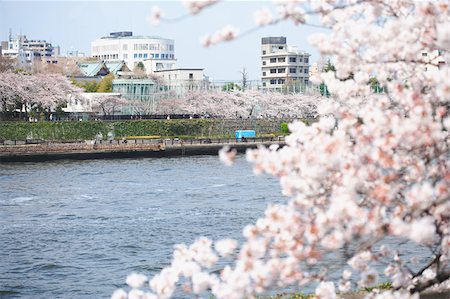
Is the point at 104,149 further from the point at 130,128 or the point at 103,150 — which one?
the point at 130,128

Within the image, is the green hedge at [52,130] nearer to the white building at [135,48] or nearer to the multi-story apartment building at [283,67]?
the multi-story apartment building at [283,67]

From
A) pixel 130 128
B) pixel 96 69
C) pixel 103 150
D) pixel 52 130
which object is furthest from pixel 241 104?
pixel 96 69

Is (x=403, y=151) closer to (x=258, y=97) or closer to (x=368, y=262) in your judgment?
(x=368, y=262)

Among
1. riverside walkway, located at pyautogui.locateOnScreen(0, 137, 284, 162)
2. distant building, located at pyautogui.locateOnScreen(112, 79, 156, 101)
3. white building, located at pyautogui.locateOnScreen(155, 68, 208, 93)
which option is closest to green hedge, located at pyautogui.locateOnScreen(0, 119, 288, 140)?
riverside walkway, located at pyautogui.locateOnScreen(0, 137, 284, 162)

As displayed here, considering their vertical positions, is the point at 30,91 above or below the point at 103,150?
above

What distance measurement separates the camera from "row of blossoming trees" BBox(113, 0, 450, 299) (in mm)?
4824

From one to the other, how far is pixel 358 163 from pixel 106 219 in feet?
73.8

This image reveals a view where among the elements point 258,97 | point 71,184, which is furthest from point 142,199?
point 258,97

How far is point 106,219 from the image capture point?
→ 1059 inches

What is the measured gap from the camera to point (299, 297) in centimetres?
1116

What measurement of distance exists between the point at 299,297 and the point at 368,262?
5.08 meters

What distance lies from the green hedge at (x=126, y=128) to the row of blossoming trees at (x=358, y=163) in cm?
5822

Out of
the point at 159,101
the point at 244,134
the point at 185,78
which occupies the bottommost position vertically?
the point at 244,134

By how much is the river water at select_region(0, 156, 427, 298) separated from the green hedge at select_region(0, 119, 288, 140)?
16086 mm
